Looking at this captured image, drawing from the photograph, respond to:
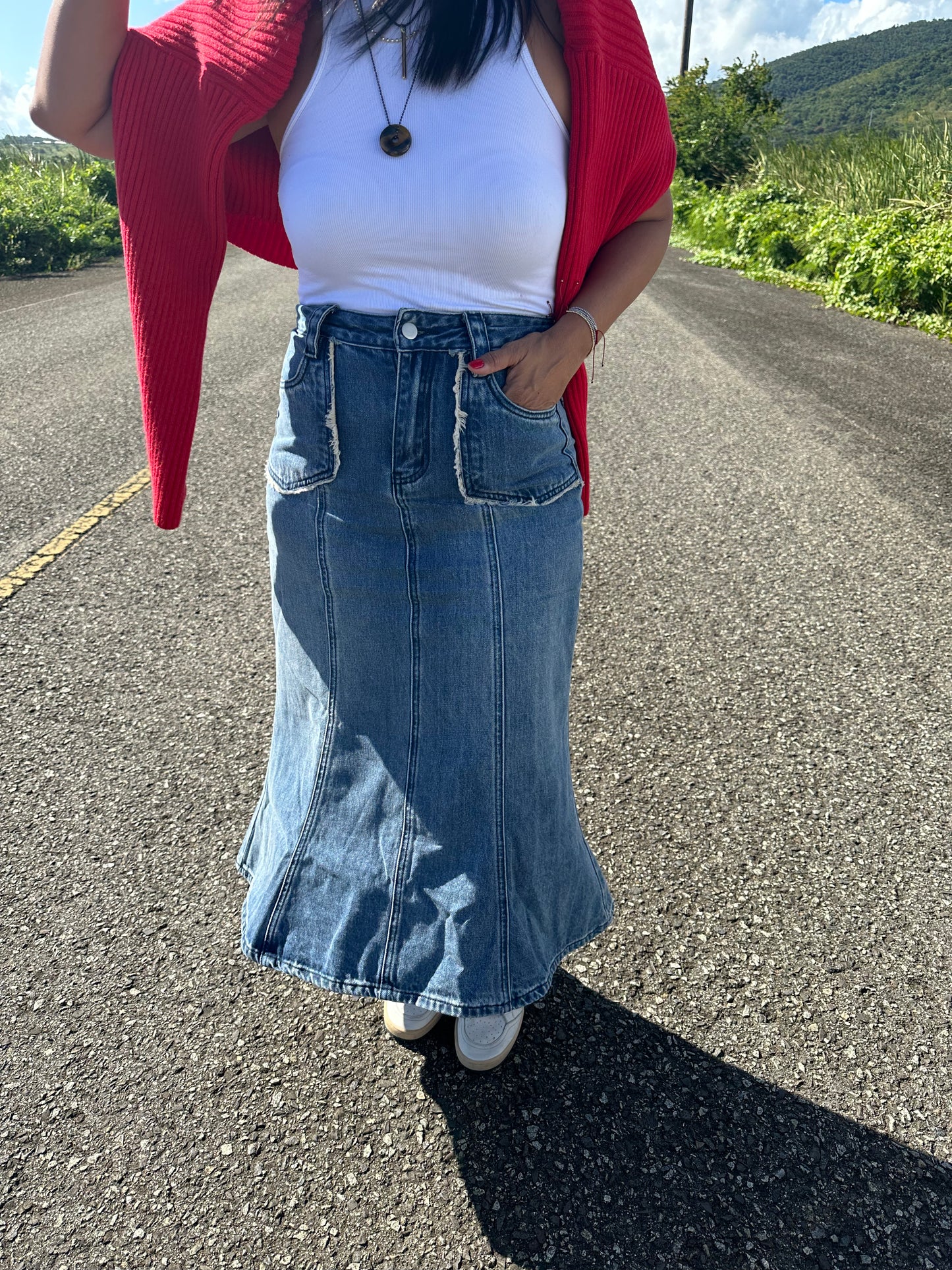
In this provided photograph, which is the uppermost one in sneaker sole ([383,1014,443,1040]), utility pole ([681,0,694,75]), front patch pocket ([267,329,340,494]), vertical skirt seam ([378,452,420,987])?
utility pole ([681,0,694,75])

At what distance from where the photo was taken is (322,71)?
1485 mm

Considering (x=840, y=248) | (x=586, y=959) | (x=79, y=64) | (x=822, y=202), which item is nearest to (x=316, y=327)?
(x=79, y=64)

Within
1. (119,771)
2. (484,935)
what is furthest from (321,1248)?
(119,771)

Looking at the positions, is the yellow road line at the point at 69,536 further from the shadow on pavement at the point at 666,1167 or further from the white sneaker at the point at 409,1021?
the shadow on pavement at the point at 666,1167

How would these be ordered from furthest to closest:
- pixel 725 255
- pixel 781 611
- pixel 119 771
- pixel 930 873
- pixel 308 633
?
1. pixel 725 255
2. pixel 781 611
3. pixel 119 771
4. pixel 930 873
5. pixel 308 633

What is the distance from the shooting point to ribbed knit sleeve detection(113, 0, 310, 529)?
1.49 meters

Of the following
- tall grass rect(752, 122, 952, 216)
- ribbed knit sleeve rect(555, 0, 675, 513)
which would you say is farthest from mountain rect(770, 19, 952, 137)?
ribbed knit sleeve rect(555, 0, 675, 513)

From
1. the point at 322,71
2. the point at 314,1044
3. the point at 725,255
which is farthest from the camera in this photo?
the point at 725,255

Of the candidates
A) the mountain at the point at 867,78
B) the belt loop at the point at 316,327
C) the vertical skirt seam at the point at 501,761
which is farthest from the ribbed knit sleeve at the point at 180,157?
the mountain at the point at 867,78

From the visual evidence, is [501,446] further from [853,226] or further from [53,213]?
[53,213]

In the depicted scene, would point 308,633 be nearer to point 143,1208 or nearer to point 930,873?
point 143,1208

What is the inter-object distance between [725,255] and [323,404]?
15367 millimetres

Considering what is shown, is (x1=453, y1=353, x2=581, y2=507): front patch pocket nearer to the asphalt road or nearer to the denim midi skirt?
the denim midi skirt

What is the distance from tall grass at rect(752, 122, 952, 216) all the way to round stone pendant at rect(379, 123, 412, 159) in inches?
457
